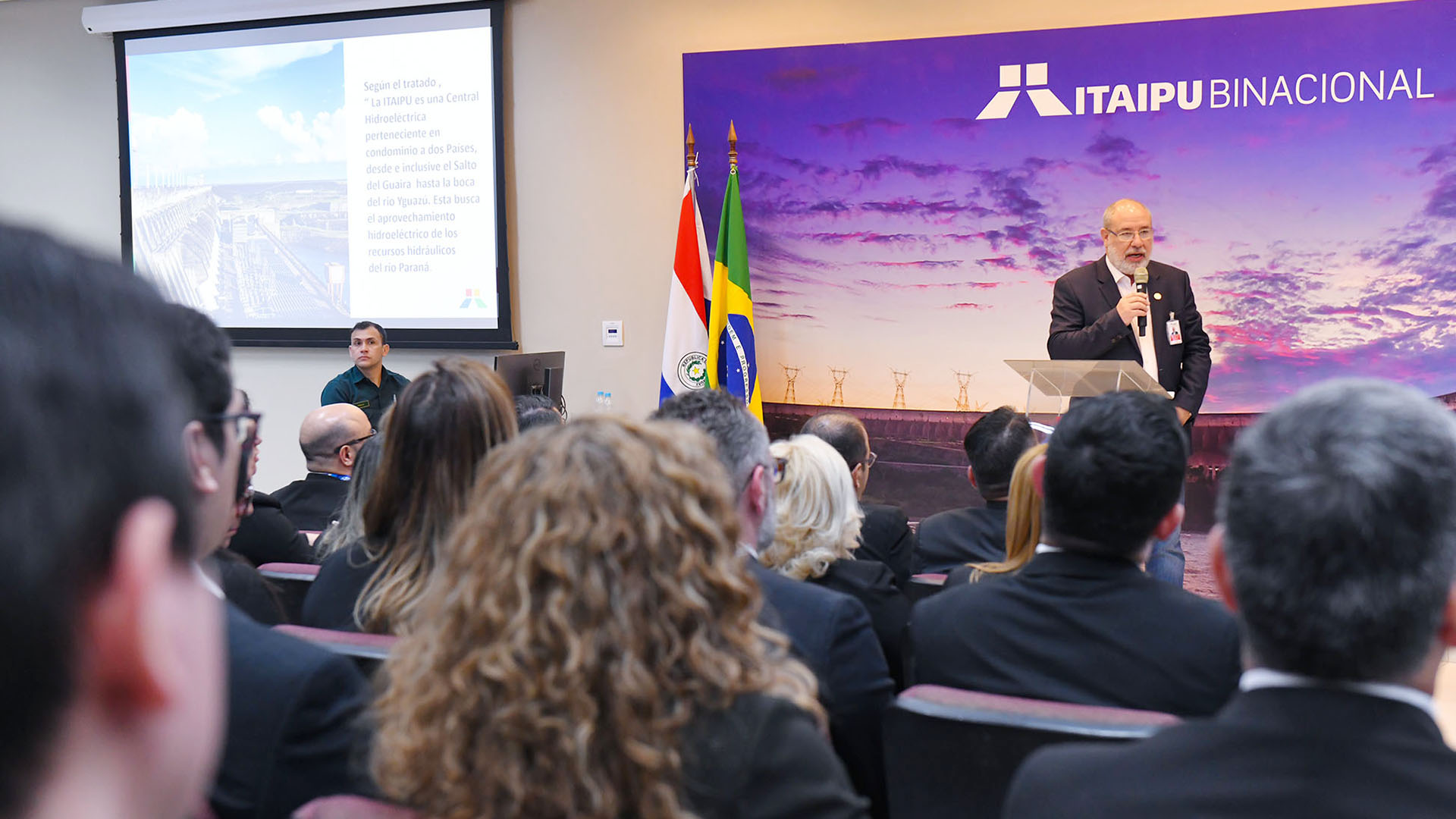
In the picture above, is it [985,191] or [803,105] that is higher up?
[803,105]

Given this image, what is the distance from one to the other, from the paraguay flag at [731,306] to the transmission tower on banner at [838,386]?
17.5 inches

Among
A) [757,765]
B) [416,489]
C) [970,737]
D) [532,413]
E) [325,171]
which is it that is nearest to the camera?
[757,765]

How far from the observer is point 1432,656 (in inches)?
34.4

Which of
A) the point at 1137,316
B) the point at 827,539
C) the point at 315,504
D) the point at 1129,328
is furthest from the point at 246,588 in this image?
the point at 1137,316

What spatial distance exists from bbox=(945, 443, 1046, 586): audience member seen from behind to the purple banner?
3.44 metres

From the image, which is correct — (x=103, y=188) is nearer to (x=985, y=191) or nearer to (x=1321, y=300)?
(x=985, y=191)

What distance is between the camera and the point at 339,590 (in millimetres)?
2014

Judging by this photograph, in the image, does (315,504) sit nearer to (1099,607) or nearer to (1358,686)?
(1099,607)

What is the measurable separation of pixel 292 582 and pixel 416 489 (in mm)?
682

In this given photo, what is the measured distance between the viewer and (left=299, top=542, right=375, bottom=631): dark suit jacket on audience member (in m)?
2.00

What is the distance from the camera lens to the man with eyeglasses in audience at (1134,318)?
170 inches

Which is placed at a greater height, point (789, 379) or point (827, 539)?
point (789, 379)

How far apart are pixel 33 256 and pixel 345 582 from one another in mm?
1729

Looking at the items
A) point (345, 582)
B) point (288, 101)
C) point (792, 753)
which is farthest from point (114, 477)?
point (288, 101)
